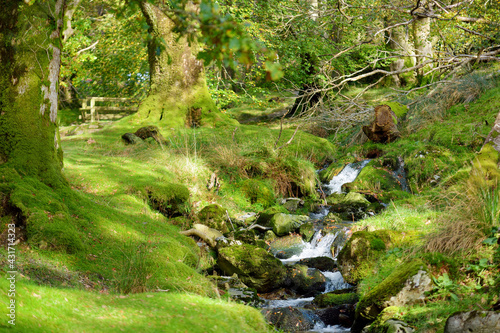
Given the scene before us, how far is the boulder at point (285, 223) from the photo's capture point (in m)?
9.27

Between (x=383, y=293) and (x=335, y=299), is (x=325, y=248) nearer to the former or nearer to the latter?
(x=335, y=299)

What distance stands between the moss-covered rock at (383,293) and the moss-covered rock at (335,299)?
2.47 ft

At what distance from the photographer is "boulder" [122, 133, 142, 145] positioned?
38.9 feet

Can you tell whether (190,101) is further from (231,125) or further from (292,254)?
(292,254)

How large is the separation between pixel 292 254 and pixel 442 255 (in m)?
3.79

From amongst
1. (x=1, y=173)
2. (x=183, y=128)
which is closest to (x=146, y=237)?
(x=1, y=173)

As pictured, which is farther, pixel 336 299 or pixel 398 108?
pixel 398 108

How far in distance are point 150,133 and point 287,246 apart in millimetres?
5348

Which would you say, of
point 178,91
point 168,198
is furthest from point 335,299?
point 178,91

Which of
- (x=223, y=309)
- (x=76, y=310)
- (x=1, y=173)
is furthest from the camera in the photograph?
(x=1, y=173)

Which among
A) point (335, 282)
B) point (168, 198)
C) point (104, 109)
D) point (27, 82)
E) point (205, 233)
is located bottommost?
point (335, 282)

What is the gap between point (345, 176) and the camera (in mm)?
12016

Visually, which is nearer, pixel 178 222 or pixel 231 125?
pixel 178 222

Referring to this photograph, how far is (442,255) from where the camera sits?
506 cm
